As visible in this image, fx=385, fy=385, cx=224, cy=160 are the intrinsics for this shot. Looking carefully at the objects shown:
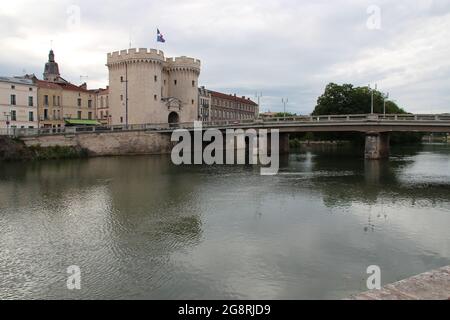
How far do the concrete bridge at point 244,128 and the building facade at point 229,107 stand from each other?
41.1m

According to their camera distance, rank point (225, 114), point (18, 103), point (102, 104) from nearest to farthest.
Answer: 1. point (18, 103)
2. point (102, 104)
3. point (225, 114)

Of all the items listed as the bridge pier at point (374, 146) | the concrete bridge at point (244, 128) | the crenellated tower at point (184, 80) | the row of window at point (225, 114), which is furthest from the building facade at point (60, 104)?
the bridge pier at point (374, 146)

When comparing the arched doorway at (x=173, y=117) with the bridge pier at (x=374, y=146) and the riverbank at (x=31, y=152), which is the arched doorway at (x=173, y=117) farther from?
the bridge pier at (x=374, y=146)

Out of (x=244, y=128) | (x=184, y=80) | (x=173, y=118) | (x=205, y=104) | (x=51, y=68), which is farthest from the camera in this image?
(x=51, y=68)

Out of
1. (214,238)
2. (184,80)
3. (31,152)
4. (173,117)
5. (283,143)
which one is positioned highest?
(184,80)

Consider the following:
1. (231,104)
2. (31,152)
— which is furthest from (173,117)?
(231,104)

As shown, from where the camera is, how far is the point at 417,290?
23.0 feet

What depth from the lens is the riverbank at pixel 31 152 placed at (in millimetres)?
45062

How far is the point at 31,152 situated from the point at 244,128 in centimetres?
2760

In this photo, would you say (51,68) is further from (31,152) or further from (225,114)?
(31,152)

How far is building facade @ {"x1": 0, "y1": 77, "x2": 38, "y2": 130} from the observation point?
55.8 metres
